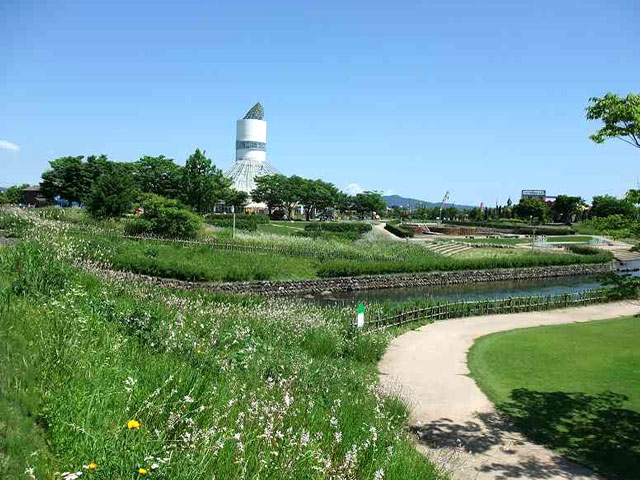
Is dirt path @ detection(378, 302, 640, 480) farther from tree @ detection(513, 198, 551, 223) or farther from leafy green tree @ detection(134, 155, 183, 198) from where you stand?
tree @ detection(513, 198, 551, 223)

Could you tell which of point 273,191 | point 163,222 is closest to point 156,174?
point 273,191

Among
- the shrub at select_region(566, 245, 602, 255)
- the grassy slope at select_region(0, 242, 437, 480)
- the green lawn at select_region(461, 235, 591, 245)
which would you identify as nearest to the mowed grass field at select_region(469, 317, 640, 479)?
the grassy slope at select_region(0, 242, 437, 480)

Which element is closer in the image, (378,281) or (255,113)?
(378,281)

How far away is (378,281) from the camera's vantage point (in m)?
33.8

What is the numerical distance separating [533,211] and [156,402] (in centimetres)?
11143

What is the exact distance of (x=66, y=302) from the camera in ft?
24.4

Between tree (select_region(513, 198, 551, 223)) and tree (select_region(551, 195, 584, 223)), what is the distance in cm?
250

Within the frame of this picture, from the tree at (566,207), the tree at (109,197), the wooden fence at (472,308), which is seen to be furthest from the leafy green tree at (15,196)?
the tree at (566,207)

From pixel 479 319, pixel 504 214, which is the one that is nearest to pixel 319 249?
pixel 479 319

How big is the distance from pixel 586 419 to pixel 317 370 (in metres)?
5.49

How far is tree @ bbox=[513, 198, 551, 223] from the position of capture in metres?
104

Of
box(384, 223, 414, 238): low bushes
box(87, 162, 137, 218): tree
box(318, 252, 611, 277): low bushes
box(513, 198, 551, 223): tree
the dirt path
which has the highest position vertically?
box(513, 198, 551, 223): tree

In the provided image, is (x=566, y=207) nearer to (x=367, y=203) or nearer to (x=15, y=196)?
(x=367, y=203)

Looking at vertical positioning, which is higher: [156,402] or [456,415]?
[156,402]
